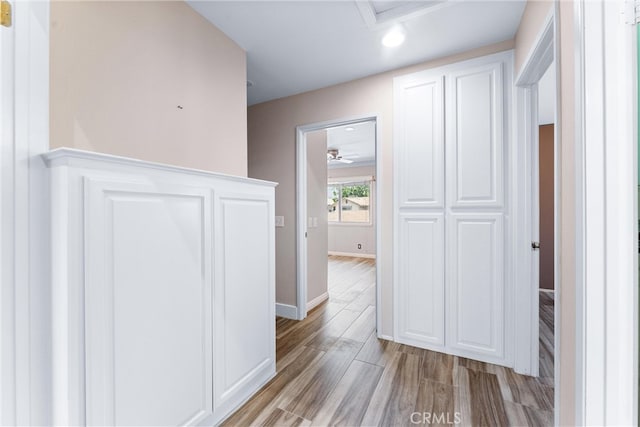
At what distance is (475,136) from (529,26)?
2.27 ft

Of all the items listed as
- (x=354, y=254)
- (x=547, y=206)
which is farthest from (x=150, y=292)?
(x=354, y=254)

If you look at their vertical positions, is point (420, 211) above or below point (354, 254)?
above

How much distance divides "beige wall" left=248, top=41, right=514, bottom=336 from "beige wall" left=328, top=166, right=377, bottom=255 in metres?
4.11

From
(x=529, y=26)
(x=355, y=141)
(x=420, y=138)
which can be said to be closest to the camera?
(x=529, y=26)

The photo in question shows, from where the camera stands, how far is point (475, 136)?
2037 mm

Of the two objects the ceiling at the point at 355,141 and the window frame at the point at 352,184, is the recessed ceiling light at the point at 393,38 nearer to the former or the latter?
the ceiling at the point at 355,141

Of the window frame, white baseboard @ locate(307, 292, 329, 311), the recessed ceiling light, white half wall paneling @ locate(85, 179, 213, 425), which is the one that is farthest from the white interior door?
the window frame

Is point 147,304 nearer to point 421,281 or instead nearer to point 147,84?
point 147,84

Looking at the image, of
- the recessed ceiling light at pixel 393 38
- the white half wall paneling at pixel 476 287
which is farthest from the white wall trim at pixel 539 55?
the white half wall paneling at pixel 476 287

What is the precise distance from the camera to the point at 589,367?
0.88 metres

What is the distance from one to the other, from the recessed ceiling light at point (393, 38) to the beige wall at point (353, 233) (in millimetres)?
4930

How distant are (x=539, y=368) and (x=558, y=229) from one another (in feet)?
4.54

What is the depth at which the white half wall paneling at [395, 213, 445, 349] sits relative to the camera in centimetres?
218

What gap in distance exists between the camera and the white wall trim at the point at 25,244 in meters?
0.87
